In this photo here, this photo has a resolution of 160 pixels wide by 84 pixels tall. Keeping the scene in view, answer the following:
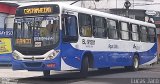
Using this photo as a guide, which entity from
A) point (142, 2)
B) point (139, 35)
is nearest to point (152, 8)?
point (142, 2)

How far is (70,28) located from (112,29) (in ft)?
15.1

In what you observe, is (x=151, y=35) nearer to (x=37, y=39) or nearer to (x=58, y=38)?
(x=58, y=38)

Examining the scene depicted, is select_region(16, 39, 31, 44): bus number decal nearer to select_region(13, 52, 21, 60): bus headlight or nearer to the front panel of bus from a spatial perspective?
the front panel of bus

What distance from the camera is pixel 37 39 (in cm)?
1691

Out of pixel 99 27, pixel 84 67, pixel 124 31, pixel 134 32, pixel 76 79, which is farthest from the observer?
pixel 134 32

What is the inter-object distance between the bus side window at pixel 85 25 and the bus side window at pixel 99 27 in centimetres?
48

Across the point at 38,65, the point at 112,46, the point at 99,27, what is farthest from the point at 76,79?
the point at 112,46

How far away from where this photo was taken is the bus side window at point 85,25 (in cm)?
1828

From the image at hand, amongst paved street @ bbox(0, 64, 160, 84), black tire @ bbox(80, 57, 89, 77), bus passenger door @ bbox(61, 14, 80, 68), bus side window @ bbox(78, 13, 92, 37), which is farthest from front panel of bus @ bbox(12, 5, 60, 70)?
black tire @ bbox(80, 57, 89, 77)

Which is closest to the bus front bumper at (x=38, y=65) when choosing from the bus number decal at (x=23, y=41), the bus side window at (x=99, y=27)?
the bus number decal at (x=23, y=41)

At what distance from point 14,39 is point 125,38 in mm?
7864

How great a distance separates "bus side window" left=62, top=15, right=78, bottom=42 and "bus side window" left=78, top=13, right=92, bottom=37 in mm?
541

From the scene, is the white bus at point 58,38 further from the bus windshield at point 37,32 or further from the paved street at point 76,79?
the paved street at point 76,79

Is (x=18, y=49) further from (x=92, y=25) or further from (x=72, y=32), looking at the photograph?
(x=92, y=25)
